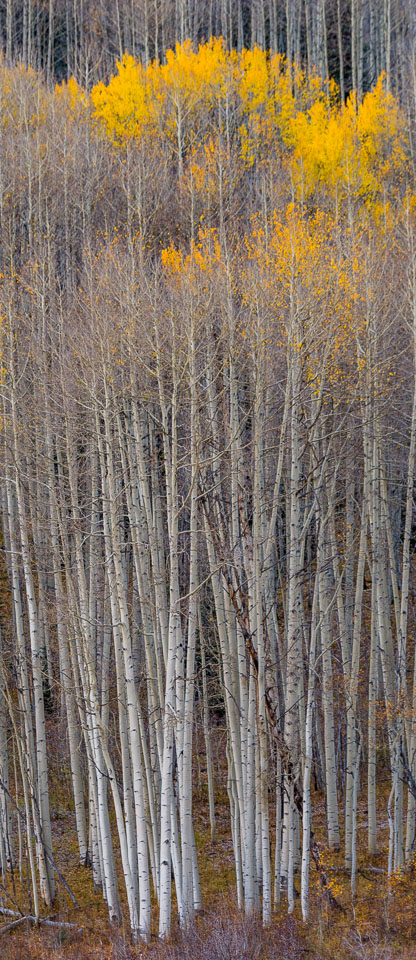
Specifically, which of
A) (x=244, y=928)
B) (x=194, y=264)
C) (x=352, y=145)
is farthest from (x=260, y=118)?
(x=244, y=928)

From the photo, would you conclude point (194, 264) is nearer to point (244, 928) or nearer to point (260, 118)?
point (244, 928)

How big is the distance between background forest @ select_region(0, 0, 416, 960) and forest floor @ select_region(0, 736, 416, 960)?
6 cm

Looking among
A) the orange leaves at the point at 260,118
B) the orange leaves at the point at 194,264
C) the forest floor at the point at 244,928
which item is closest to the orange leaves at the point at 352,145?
the orange leaves at the point at 260,118

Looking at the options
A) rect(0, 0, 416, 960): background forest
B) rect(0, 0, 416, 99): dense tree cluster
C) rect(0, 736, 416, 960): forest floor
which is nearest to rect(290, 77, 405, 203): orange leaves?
rect(0, 0, 416, 960): background forest

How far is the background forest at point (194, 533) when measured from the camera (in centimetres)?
1341

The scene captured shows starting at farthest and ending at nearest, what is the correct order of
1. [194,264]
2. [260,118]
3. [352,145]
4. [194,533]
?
1. [260,118]
2. [352,145]
3. [194,264]
4. [194,533]

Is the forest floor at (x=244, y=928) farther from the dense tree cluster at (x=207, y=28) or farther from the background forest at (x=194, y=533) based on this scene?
the dense tree cluster at (x=207, y=28)

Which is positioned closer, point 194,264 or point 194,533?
point 194,533

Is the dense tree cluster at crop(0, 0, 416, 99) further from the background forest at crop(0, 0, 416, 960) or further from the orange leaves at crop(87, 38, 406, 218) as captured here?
the background forest at crop(0, 0, 416, 960)

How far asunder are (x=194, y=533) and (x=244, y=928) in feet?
17.9

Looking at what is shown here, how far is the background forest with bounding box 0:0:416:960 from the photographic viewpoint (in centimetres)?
1341

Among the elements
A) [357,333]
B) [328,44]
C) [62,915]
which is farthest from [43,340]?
[328,44]

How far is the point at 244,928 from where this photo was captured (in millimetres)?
12094

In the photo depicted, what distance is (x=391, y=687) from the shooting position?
52.4 feet
